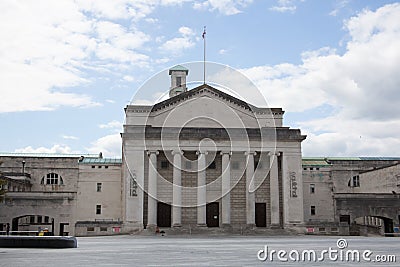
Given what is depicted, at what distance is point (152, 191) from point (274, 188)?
485 inches

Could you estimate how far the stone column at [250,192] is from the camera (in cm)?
5381

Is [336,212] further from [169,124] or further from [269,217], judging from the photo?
[169,124]

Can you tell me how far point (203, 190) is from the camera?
2110 inches

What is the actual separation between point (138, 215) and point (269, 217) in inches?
540

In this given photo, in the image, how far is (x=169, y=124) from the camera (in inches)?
2301

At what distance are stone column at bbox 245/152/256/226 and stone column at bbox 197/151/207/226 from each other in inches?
169

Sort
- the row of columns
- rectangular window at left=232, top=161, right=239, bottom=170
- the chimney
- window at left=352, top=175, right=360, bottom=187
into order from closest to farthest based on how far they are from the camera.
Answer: the row of columns
rectangular window at left=232, top=161, right=239, bottom=170
window at left=352, top=175, right=360, bottom=187
the chimney

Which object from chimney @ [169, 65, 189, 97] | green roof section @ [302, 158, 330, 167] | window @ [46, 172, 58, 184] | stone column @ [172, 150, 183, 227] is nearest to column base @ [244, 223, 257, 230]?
stone column @ [172, 150, 183, 227]

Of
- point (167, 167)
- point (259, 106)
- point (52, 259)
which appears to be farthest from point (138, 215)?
point (52, 259)

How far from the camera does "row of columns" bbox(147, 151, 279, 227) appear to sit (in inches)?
2092

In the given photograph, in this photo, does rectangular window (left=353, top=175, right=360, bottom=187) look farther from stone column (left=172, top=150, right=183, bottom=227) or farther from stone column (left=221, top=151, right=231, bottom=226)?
stone column (left=172, top=150, right=183, bottom=227)

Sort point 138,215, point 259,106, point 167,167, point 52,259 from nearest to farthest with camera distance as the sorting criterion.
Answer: point 52,259
point 138,215
point 167,167
point 259,106

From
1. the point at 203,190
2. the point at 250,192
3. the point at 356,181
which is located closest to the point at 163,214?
the point at 203,190

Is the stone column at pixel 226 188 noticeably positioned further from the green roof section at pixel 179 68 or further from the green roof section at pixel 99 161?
the green roof section at pixel 179 68
